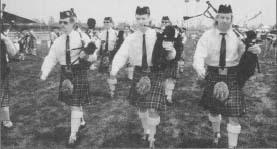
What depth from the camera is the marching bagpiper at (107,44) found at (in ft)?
32.7

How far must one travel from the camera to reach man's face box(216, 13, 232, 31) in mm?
4961

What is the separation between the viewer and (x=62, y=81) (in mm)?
5922

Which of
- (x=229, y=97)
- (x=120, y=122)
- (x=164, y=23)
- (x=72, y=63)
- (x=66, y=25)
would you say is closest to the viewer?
(x=229, y=97)

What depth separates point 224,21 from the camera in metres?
4.98

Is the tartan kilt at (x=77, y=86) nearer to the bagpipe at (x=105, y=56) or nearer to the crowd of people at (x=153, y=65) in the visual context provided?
the crowd of people at (x=153, y=65)

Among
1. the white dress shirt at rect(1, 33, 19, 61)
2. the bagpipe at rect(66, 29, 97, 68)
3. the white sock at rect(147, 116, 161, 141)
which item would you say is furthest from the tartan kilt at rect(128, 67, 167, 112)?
the white dress shirt at rect(1, 33, 19, 61)

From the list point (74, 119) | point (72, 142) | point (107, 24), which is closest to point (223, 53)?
point (74, 119)

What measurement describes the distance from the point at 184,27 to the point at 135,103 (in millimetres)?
5787

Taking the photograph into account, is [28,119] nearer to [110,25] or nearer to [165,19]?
[110,25]

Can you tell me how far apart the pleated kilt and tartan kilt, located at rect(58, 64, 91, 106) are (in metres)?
2.07

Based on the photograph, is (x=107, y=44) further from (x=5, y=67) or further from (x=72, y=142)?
(x=72, y=142)

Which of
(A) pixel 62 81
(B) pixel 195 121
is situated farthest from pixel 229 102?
(A) pixel 62 81

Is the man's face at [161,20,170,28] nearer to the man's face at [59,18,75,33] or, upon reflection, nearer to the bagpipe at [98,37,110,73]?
the bagpipe at [98,37,110,73]

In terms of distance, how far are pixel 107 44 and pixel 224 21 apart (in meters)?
5.61
